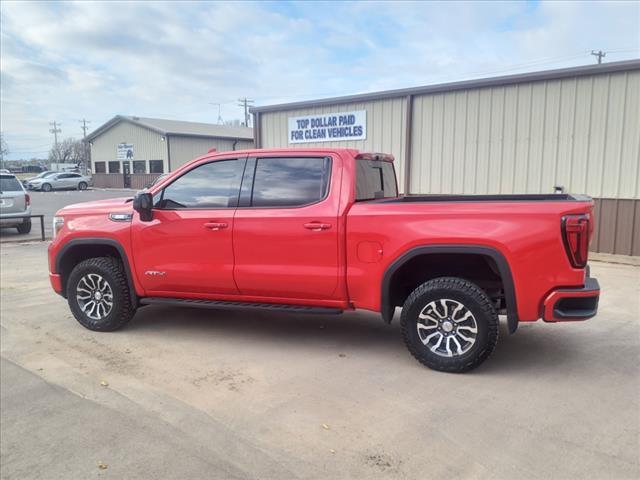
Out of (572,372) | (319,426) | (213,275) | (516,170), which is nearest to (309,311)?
(213,275)

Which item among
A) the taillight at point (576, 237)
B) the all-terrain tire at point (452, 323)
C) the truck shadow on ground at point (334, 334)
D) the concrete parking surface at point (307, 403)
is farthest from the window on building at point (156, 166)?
the taillight at point (576, 237)

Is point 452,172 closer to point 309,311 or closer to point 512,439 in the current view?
point 309,311

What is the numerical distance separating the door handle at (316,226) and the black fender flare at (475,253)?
650mm

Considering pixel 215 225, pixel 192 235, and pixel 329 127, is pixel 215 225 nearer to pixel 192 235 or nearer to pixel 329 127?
pixel 192 235

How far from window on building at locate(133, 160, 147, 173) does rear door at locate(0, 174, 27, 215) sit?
26598mm

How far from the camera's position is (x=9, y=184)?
47.0 ft

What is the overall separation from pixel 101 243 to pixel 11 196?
10377 millimetres

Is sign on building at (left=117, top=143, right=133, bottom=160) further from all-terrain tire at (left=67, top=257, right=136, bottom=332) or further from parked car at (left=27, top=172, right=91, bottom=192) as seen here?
all-terrain tire at (left=67, top=257, right=136, bottom=332)

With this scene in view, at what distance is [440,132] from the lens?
12.2 metres

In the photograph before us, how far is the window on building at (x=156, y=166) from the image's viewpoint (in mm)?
39000

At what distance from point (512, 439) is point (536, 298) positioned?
1216mm

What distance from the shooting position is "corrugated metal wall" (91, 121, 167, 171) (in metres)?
39.2

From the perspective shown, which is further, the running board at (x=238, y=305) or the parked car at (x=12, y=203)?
the parked car at (x=12, y=203)

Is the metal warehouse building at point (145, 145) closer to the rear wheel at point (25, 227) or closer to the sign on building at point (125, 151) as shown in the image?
the sign on building at point (125, 151)
